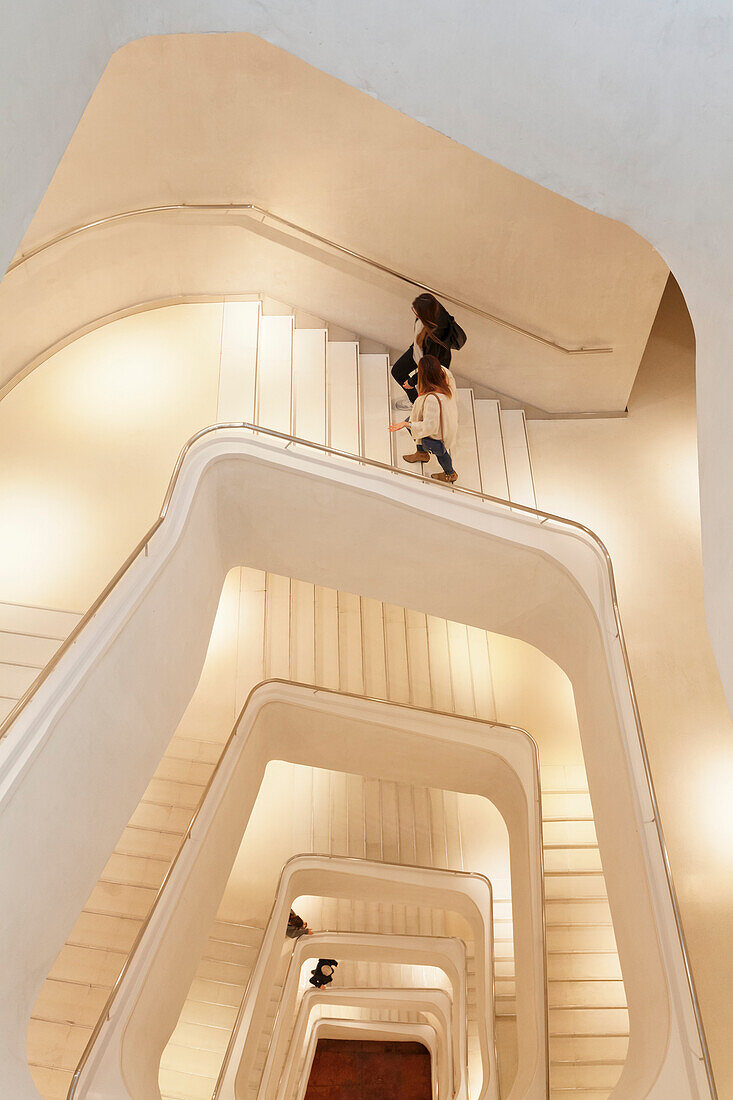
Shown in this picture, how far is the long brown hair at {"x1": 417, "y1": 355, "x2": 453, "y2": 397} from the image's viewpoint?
573 centimetres

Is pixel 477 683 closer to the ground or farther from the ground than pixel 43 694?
farther from the ground

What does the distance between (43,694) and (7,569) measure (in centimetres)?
294

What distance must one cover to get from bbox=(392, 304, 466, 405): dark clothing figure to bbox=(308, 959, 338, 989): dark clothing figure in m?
10.4

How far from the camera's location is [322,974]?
41.7 ft

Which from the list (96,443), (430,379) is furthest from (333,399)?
(96,443)

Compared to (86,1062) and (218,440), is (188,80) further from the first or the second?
(86,1062)

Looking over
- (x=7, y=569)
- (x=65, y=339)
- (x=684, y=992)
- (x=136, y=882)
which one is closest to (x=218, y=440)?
(x=7, y=569)

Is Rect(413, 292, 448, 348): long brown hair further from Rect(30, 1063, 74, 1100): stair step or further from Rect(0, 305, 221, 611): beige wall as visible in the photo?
Rect(30, 1063, 74, 1100): stair step

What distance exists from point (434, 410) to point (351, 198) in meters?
2.49

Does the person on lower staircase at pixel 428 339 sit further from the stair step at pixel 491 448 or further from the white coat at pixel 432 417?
the stair step at pixel 491 448

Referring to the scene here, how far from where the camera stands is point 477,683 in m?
9.77

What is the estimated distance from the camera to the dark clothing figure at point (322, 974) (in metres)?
12.7

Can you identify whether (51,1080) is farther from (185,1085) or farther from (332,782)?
(332,782)

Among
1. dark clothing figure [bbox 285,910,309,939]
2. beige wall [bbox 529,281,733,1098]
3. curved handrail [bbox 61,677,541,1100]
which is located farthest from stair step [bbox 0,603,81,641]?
dark clothing figure [bbox 285,910,309,939]
